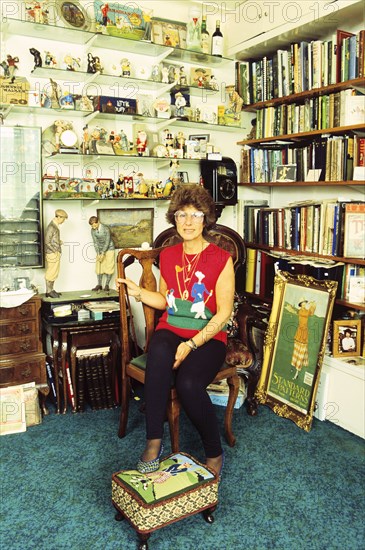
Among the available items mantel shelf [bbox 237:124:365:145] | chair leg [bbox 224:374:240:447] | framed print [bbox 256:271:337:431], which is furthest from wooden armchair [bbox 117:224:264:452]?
mantel shelf [bbox 237:124:365:145]

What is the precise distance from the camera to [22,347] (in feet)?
9.77

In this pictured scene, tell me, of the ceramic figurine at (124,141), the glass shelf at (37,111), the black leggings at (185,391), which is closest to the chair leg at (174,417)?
the black leggings at (185,391)

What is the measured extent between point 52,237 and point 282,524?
2042 mm

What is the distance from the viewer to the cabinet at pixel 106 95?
312 cm

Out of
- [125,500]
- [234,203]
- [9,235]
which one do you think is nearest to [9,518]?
[125,500]

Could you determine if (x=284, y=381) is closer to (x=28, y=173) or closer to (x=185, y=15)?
(x=28, y=173)

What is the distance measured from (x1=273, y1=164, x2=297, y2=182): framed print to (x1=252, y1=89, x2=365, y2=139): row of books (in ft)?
0.74

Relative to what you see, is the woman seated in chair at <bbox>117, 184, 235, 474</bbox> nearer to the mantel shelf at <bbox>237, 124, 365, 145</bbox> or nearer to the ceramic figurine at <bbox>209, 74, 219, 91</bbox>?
the mantel shelf at <bbox>237, 124, 365, 145</bbox>

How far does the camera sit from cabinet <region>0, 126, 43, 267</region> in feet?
10.2

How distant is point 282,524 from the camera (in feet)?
6.84

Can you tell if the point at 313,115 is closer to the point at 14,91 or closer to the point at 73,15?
the point at 73,15

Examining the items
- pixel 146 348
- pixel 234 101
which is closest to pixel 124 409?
pixel 146 348

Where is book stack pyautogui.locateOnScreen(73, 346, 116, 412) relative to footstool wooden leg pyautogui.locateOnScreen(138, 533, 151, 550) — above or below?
above

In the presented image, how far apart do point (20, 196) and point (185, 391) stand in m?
1.69
